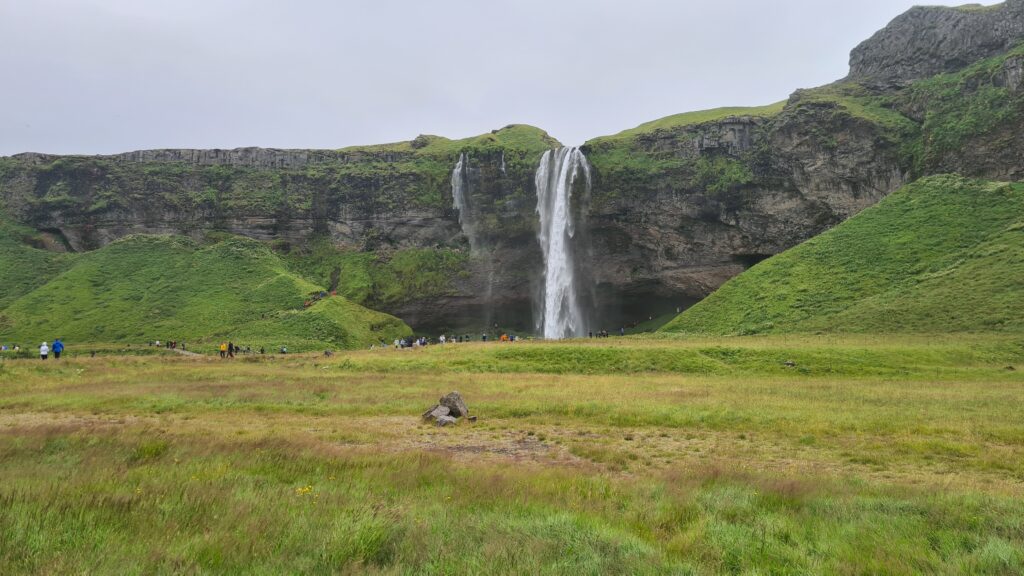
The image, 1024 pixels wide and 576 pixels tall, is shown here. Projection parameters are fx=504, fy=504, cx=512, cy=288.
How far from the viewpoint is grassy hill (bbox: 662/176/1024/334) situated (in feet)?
117

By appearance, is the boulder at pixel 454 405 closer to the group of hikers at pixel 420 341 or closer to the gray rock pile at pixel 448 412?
the gray rock pile at pixel 448 412

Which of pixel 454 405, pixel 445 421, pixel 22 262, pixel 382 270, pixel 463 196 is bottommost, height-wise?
pixel 445 421

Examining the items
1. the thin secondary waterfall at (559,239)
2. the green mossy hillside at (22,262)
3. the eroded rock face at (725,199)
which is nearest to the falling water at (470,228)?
the thin secondary waterfall at (559,239)

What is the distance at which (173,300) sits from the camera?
6500 centimetres

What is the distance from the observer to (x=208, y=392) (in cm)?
2039

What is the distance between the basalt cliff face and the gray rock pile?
57088mm

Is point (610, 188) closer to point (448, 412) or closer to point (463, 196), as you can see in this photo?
point (463, 196)

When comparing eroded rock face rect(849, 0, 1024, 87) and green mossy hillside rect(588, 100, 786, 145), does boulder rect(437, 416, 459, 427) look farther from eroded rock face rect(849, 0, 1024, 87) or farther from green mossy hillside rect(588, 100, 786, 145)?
eroded rock face rect(849, 0, 1024, 87)

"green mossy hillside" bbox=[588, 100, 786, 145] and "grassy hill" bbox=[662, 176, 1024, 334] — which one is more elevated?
"green mossy hillside" bbox=[588, 100, 786, 145]

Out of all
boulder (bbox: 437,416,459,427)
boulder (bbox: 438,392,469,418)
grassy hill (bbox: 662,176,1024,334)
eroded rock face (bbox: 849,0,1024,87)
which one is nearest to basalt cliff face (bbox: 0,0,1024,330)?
eroded rock face (bbox: 849,0,1024,87)

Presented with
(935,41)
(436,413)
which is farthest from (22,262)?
(935,41)

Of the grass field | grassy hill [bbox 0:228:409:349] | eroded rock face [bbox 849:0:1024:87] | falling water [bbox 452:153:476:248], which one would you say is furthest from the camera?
falling water [bbox 452:153:476:248]

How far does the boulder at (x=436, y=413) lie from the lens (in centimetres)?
1536

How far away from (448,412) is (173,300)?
6447 cm
